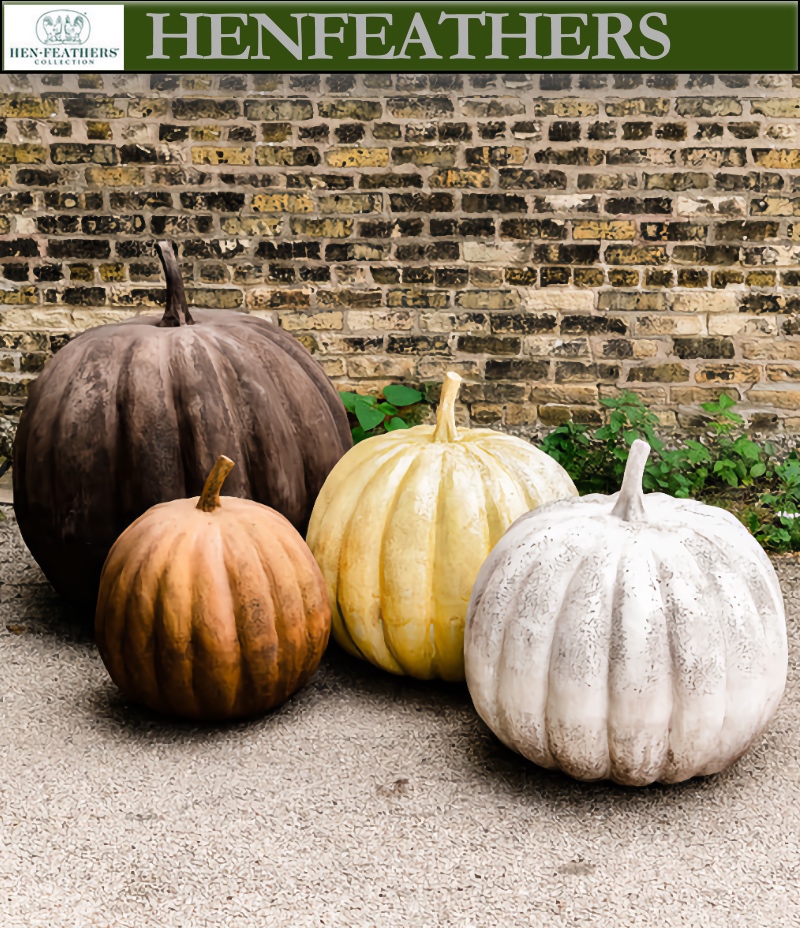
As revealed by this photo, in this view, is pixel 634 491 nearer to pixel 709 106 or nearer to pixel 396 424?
pixel 396 424

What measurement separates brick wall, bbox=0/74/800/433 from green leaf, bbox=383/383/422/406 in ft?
0.34

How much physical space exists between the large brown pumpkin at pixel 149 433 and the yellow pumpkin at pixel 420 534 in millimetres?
386

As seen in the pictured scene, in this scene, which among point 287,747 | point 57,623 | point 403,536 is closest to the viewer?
point 287,747

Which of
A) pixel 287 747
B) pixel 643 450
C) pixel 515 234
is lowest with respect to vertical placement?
pixel 287 747

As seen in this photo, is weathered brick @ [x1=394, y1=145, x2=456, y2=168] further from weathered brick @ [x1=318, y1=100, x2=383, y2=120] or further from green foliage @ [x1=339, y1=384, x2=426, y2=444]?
green foliage @ [x1=339, y1=384, x2=426, y2=444]

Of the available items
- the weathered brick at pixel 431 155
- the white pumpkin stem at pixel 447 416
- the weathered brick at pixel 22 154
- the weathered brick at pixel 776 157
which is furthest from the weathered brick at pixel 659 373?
the weathered brick at pixel 22 154

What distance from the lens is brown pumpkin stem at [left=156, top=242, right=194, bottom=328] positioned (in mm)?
3338

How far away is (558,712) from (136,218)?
357cm

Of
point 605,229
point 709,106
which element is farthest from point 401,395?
point 709,106

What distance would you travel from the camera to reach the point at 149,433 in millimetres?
3086

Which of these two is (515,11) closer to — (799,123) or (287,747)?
(799,123)

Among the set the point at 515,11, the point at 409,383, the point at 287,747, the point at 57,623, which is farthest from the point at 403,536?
the point at 515,11

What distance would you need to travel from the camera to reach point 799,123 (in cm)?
471

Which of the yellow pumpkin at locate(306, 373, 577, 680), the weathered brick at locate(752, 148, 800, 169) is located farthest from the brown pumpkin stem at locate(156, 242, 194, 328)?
the weathered brick at locate(752, 148, 800, 169)
